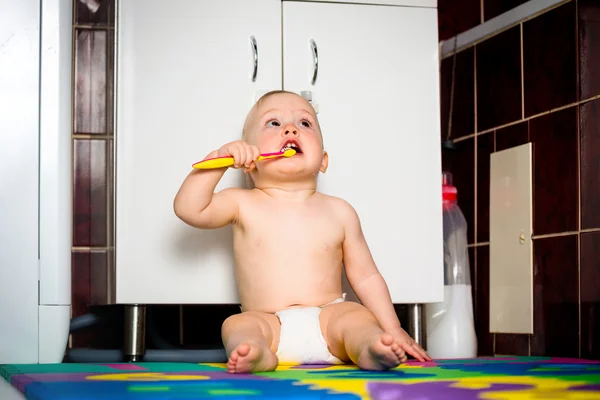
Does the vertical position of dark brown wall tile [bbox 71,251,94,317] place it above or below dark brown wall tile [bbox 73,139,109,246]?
below

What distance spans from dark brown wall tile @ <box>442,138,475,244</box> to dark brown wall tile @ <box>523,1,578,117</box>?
0.23 m

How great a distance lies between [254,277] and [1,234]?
0.40 m

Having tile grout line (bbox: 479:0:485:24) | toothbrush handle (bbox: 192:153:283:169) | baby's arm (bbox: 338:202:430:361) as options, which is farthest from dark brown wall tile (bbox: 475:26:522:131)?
toothbrush handle (bbox: 192:153:283:169)

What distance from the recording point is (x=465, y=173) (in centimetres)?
200

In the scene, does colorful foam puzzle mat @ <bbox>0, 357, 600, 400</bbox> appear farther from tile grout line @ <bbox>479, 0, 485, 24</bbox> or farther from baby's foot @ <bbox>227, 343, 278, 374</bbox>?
tile grout line @ <bbox>479, 0, 485, 24</bbox>

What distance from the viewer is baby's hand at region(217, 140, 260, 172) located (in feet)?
4.31

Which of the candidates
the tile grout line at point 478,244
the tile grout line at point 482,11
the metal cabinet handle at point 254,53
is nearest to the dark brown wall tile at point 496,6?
the tile grout line at point 482,11

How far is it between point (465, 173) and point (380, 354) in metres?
0.97

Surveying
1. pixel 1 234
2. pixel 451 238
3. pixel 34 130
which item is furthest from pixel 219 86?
pixel 451 238

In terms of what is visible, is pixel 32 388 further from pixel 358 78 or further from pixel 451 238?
pixel 451 238

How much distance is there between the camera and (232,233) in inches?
60.1

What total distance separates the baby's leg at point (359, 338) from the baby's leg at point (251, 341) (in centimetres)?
8

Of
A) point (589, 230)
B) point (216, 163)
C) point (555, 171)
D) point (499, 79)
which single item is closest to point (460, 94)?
point (499, 79)

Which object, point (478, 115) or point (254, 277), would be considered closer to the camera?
point (254, 277)
